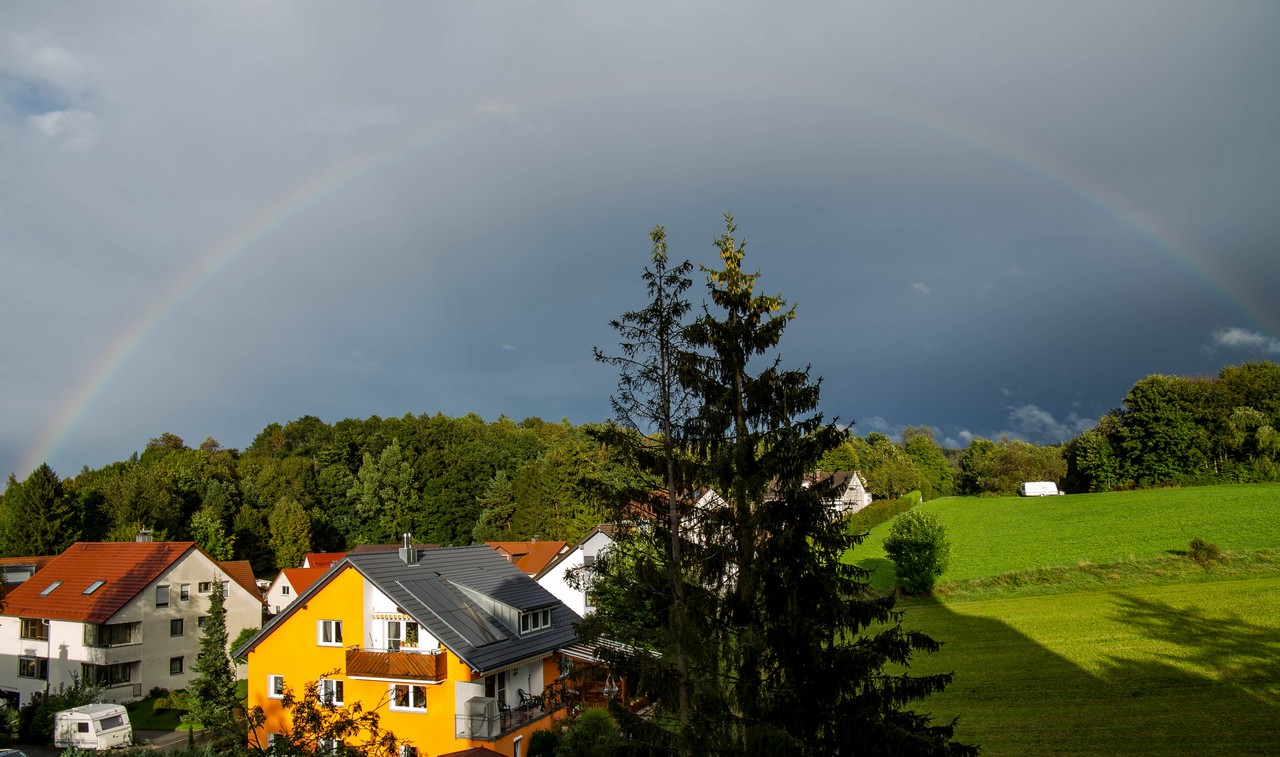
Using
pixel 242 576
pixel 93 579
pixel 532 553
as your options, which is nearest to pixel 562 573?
pixel 532 553

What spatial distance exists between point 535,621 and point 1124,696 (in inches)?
871

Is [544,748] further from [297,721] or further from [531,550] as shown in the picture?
[531,550]

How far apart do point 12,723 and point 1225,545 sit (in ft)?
198

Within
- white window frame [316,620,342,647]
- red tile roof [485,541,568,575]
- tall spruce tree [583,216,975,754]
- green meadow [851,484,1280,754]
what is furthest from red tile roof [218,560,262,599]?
tall spruce tree [583,216,975,754]

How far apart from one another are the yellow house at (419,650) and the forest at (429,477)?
45.2 metres

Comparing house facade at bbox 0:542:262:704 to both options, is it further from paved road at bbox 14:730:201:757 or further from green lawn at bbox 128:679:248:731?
paved road at bbox 14:730:201:757

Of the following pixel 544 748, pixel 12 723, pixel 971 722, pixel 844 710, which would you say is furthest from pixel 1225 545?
pixel 12 723

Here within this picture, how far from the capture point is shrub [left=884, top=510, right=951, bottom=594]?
43.3 metres

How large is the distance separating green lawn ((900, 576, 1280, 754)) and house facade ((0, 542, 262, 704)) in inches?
1608

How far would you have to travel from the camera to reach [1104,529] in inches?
2146

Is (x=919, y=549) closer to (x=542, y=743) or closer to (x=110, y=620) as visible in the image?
(x=542, y=743)

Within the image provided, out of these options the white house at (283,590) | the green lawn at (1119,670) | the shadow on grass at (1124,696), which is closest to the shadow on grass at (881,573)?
the green lawn at (1119,670)

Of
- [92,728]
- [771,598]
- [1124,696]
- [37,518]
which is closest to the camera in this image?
[771,598]

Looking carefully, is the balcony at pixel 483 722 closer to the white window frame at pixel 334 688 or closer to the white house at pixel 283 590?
the white window frame at pixel 334 688
